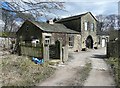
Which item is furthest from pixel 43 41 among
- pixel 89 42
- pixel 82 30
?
pixel 89 42

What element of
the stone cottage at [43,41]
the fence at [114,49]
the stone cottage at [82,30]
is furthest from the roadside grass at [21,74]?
the stone cottage at [82,30]

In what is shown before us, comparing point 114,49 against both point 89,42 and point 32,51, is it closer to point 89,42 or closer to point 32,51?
point 32,51

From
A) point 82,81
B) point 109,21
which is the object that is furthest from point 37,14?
point 109,21

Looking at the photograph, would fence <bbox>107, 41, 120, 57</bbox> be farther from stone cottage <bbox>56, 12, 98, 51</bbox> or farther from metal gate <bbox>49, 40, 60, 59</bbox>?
stone cottage <bbox>56, 12, 98, 51</bbox>

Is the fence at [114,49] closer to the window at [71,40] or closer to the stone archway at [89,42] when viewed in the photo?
the window at [71,40]

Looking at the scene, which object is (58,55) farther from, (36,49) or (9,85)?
(9,85)

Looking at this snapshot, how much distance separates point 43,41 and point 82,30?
9.56 meters

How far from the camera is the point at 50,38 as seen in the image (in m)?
29.5

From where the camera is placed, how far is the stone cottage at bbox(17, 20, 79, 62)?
59.2ft

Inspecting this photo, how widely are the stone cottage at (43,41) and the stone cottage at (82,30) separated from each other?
1.30 meters

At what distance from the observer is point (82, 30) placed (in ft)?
116

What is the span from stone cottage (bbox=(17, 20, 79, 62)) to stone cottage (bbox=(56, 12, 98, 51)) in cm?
130

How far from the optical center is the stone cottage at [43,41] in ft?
59.2

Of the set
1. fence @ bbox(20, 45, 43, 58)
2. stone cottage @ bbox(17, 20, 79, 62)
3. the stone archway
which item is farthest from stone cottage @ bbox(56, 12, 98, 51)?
fence @ bbox(20, 45, 43, 58)
